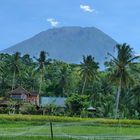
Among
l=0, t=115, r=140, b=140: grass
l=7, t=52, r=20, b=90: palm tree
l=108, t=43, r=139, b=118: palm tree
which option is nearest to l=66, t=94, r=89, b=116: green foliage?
l=108, t=43, r=139, b=118: palm tree

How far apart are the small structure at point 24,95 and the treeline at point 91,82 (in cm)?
597

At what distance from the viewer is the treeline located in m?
65.9

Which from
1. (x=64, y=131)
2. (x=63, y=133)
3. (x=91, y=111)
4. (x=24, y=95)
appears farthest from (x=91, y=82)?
(x=63, y=133)

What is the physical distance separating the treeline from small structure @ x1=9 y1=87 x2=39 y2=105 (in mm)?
5968

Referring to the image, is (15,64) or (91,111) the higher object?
(15,64)

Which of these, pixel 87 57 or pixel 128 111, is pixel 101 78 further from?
pixel 128 111

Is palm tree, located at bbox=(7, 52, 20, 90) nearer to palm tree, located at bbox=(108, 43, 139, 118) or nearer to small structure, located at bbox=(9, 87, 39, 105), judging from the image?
small structure, located at bbox=(9, 87, 39, 105)

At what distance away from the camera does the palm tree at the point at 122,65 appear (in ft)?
212

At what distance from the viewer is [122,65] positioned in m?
65.1

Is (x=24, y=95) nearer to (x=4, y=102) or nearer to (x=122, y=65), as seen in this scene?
(x=4, y=102)

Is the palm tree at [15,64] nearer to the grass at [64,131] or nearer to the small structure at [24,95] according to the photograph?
the small structure at [24,95]

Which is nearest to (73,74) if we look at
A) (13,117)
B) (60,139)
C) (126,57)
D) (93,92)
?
(93,92)

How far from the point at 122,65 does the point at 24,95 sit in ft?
102

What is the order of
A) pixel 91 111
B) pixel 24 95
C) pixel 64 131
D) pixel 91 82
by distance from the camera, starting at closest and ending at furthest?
pixel 64 131 < pixel 91 111 < pixel 91 82 < pixel 24 95
